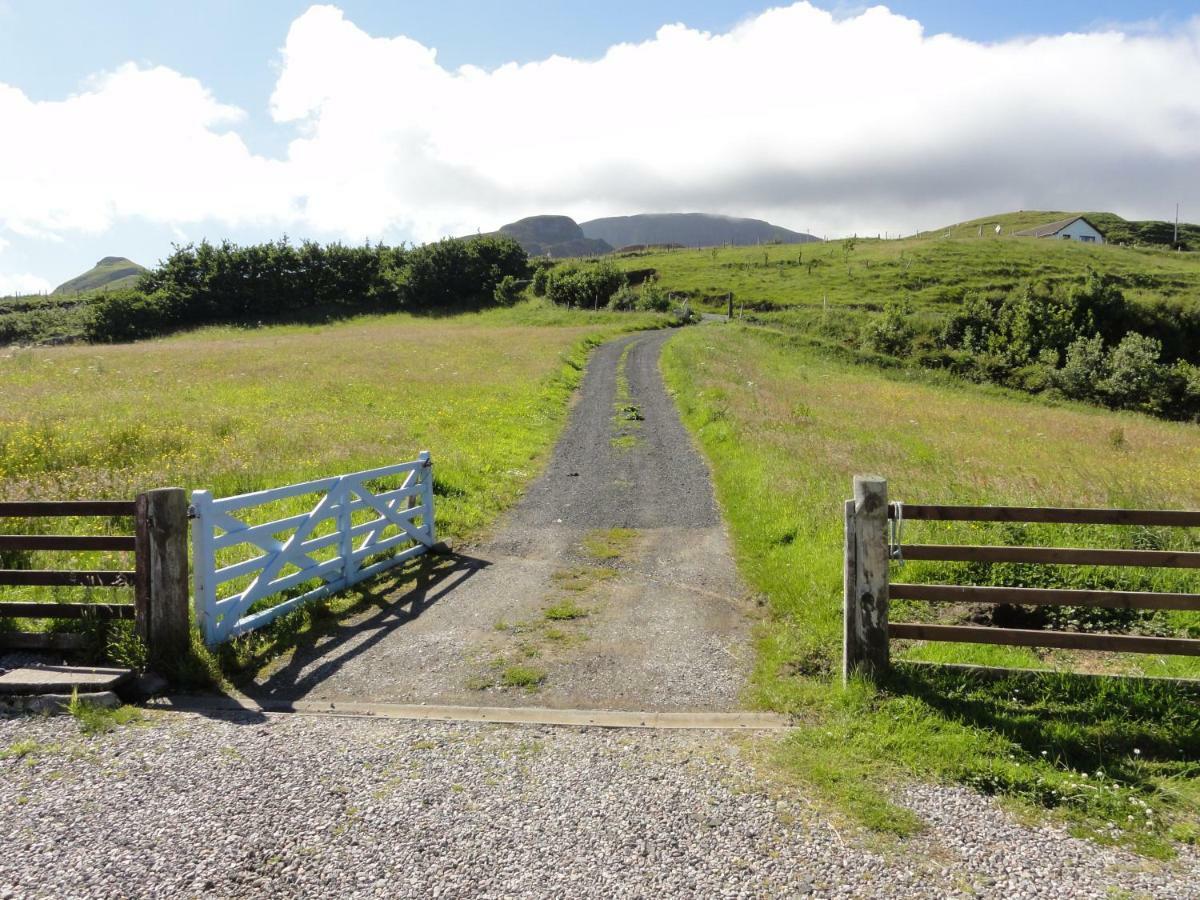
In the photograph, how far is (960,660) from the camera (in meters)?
6.29

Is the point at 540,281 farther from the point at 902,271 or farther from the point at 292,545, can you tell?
the point at 292,545

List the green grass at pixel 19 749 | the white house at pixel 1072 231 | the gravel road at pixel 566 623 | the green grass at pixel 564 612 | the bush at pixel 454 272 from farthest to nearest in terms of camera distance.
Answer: the white house at pixel 1072 231 → the bush at pixel 454 272 → the green grass at pixel 564 612 → the gravel road at pixel 566 623 → the green grass at pixel 19 749

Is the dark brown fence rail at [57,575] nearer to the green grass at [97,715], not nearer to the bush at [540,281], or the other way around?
the green grass at [97,715]

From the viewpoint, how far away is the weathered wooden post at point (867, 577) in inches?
227

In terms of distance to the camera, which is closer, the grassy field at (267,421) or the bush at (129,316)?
the grassy field at (267,421)

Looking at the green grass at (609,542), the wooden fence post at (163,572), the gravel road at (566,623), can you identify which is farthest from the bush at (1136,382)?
the wooden fence post at (163,572)

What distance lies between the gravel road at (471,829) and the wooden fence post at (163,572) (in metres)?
1.20

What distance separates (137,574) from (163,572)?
0.86 ft

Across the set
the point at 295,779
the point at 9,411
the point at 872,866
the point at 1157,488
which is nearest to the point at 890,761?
the point at 872,866

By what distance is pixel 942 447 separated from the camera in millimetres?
18438

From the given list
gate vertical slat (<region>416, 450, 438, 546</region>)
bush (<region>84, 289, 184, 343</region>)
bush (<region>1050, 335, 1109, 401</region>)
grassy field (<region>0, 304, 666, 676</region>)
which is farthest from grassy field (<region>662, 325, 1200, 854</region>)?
bush (<region>84, 289, 184, 343</region>)

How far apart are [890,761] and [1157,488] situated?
12278 mm

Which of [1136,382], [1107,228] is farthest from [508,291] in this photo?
[1107,228]

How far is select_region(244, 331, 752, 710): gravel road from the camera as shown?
20.8ft
